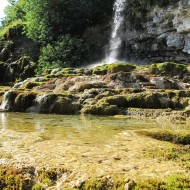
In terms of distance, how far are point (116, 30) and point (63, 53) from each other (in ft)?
37.5

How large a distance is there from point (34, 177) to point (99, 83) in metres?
19.6

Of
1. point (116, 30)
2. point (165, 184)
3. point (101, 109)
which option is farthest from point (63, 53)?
point (165, 184)

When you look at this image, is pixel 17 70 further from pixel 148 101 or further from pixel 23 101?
pixel 148 101

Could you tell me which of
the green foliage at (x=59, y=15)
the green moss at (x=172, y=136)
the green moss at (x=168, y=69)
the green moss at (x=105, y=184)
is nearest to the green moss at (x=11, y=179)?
the green moss at (x=105, y=184)

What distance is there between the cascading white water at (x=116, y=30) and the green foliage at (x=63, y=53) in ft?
16.4

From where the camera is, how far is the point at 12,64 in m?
53.3

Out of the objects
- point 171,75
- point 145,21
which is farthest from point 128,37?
point 171,75

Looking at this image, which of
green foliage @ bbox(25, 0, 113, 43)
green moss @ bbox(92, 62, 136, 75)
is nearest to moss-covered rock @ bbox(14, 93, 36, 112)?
green moss @ bbox(92, 62, 136, 75)

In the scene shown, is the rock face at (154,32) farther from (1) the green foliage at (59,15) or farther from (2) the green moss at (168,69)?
(2) the green moss at (168,69)

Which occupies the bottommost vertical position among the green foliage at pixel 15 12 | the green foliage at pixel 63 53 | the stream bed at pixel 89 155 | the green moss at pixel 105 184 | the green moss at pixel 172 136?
the green moss at pixel 105 184

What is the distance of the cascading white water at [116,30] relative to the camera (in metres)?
53.0

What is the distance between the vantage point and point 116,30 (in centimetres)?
5478

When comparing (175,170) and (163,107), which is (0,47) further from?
(175,170)

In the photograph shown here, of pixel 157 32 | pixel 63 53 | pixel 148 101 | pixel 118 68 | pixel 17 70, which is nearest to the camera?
pixel 148 101
